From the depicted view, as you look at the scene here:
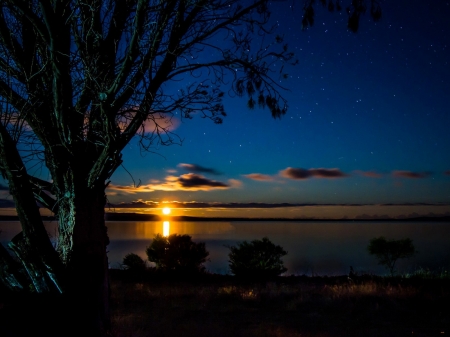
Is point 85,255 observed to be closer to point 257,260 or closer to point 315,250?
point 257,260

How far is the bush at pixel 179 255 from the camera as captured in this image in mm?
17141

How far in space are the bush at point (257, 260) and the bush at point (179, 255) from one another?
4.29ft

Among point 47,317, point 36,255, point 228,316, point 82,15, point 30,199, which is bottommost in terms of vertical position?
point 228,316

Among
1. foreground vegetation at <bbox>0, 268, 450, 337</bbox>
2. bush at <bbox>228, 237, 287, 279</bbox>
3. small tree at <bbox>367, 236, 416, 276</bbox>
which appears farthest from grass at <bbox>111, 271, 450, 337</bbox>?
small tree at <bbox>367, 236, 416, 276</bbox>

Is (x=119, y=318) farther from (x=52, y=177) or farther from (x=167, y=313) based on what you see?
(x=52, y=177)

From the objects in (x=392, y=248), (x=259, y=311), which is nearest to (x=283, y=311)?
(x=259, y=311)

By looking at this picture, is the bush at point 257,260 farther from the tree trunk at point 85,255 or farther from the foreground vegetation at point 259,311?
the tree trunk at point 85,255

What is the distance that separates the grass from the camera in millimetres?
8344

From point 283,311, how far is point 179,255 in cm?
761

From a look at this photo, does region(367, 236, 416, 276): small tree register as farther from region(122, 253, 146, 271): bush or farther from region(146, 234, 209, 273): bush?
region(122, 253, 146, 271): bush

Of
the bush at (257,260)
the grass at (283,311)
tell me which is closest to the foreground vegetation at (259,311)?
the grass at (283,311)

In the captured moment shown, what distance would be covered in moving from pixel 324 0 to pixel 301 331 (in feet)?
18.4

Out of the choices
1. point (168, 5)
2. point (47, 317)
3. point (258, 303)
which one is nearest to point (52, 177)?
point (47, 317)

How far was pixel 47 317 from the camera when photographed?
5562 mm
